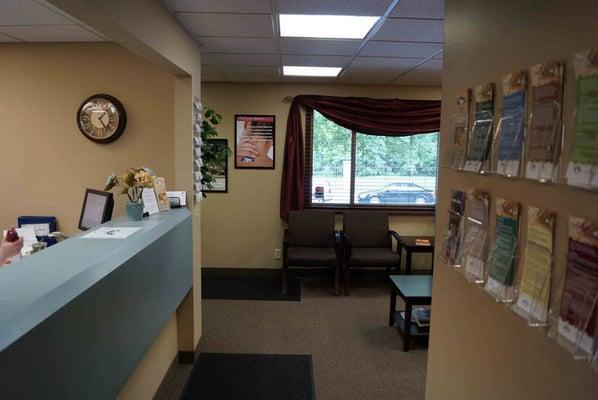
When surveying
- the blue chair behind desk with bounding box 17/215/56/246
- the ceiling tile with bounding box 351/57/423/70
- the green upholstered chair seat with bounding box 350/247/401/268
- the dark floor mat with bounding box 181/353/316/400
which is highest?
the ceiling tile with bounding box 351/57/423/70

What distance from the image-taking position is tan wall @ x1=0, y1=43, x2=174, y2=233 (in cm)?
292

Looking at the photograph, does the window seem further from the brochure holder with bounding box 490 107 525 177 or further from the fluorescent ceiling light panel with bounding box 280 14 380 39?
the brochure holder with bounding box 490 107 525 177

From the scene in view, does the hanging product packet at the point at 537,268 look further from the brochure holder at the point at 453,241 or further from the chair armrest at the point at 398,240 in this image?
the chair armrest at the point at 398,240

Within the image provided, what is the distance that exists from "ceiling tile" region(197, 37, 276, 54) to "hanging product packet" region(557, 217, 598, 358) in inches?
102

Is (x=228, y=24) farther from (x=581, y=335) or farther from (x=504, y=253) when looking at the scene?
(x=581, y=335)

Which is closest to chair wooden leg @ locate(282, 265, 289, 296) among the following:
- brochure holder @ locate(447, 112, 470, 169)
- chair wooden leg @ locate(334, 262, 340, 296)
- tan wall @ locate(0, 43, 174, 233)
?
chair wooden leg @ locate(334, 262, 340, 296)

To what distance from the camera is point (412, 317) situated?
350cm

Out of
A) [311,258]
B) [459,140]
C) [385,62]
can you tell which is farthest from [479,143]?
[311,258]

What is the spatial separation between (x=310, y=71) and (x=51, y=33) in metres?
2.25

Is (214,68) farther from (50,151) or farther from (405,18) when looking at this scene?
(405,18)

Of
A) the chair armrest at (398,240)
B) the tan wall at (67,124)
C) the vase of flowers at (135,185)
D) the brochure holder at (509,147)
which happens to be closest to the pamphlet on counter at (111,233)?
the vase of flowers at (135,185)

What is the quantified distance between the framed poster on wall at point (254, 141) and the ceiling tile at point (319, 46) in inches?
62.9

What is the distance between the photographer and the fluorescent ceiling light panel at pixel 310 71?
390 cm

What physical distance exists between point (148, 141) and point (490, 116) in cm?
247
